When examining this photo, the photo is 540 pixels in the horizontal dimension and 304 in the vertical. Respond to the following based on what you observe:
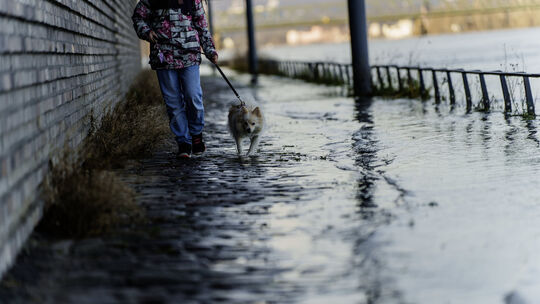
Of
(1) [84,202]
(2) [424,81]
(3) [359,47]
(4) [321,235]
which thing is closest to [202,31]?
(1) [84,202]

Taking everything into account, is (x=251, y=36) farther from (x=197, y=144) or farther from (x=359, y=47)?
(x=197, y=144)

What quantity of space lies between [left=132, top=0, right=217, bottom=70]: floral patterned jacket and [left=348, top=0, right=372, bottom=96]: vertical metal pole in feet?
35.4

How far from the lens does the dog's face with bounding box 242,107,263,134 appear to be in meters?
9.20

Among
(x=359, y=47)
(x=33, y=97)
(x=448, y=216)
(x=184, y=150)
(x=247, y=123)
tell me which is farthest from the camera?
(x=359, y=47)

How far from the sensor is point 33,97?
567 cm

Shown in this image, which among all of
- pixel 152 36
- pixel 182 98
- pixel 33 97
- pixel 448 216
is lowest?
pixel 448 216

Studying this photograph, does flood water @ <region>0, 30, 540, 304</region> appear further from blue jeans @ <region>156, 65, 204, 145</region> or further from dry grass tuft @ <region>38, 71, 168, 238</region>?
blue jeans @ <region>156, 65, 204, 145</region>

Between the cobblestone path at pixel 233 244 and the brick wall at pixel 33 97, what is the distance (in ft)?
1.05

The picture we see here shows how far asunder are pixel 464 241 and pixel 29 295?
2.60 meters

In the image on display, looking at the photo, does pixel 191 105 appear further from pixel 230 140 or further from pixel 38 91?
pixel 38 91

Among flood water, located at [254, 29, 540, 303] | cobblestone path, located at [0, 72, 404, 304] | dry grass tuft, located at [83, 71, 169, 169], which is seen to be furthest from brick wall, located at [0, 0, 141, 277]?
flood water, located at [254, 29, 540, 303]

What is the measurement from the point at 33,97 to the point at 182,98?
3783 millimetres

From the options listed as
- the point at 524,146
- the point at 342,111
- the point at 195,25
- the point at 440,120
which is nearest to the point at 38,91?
the point at 195,25

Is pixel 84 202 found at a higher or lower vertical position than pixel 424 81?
lower
